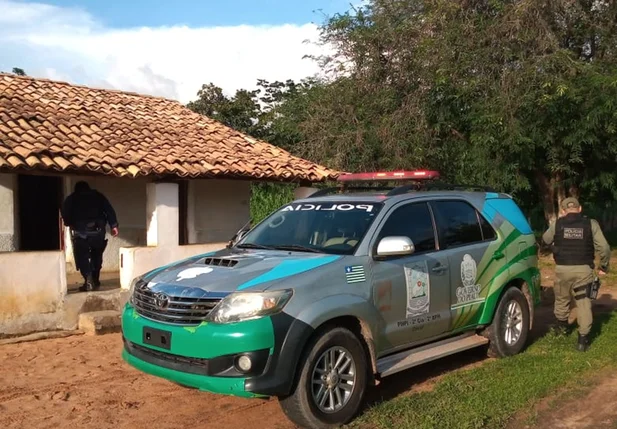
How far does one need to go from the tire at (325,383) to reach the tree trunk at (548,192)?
12.6 meters

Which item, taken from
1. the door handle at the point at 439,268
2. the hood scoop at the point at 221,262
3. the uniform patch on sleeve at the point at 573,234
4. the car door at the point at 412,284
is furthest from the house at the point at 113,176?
the uniform patch on sleeve at the point at 573,234

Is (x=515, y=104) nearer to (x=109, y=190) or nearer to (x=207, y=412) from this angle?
(x=109, y=190)

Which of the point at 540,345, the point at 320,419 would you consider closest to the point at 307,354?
the point at 320,419

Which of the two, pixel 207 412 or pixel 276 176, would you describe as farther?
pixel 276 176

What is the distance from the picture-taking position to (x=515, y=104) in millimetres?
12547

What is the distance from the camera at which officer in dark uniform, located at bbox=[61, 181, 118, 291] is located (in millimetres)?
9086

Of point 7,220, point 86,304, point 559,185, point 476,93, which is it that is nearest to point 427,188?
point 86,304

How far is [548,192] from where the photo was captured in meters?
16.5

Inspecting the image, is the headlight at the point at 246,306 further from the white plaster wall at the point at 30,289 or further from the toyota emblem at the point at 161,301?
the white plaster wall at the point at 30,289

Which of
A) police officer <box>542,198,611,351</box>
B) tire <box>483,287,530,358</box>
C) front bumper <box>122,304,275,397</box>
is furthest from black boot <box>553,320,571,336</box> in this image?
front bumper <box>122,304,275,397</box>

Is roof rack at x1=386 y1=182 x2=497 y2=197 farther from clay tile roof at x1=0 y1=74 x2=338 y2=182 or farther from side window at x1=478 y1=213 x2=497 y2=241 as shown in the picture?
clay tile roof at x1=0 y1=74 x2=338 y2=182

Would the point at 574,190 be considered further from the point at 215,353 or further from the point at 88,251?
the point at 215,353

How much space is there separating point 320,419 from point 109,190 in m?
9.38

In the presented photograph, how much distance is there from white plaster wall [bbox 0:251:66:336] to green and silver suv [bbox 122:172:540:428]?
3.68m
